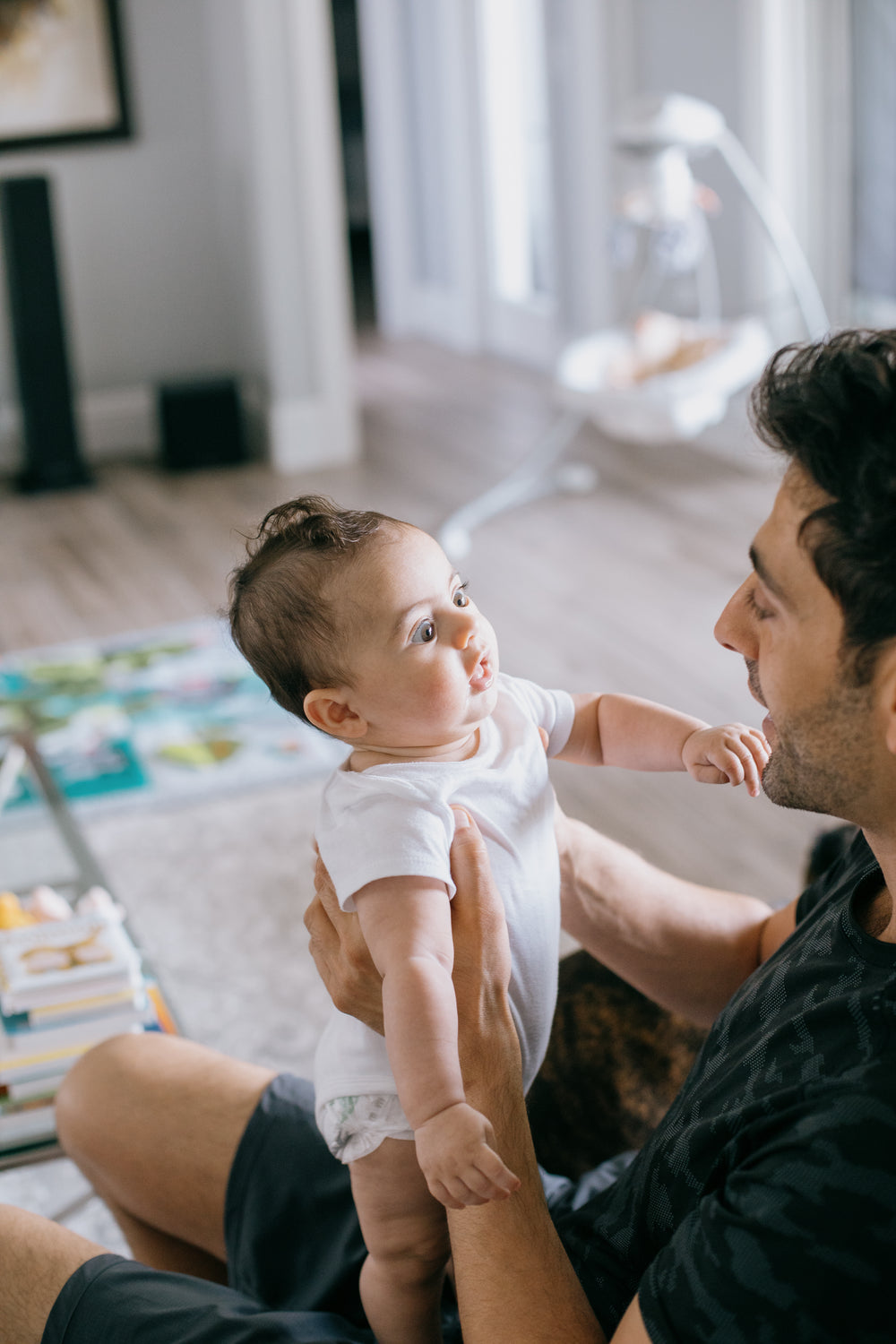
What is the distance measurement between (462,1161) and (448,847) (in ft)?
0.74

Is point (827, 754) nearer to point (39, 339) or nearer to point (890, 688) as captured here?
point (890, 688)

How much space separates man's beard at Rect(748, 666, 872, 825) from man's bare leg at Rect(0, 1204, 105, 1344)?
611 mm

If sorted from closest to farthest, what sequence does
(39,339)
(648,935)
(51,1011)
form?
(648,935) → (51,1011) → (39,339)

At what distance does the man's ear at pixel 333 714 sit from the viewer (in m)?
1.02

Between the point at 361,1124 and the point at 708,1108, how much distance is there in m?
0.27

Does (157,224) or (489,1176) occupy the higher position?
(157,224)

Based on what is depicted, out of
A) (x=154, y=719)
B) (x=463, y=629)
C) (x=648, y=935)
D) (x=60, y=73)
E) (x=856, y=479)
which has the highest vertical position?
(x=60, y=73)

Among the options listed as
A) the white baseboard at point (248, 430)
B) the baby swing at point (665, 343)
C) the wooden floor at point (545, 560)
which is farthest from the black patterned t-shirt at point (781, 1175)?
the white baseboard at point (248, 430)

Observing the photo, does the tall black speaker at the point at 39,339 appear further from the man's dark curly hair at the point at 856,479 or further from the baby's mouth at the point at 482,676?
the man's dark curly hair at the point at 856,479

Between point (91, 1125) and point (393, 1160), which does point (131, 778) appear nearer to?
point (91, 1125)

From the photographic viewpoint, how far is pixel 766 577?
2.75 feet

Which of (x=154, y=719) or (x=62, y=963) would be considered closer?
(x=62, y=963)

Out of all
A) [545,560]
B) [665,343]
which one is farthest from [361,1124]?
[665,343]

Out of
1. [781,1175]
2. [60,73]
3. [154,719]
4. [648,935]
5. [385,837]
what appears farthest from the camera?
[60,73]
